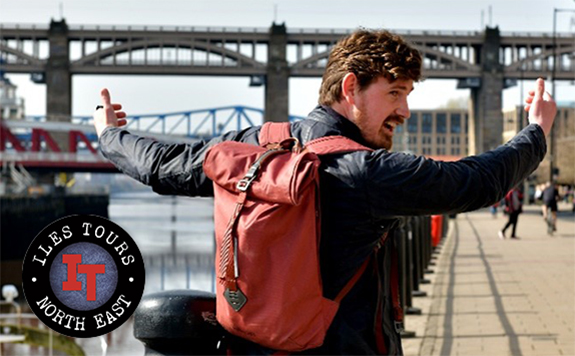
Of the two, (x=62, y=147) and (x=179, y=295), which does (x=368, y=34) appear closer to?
(x=179, y=295)

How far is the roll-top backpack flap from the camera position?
2305 mm

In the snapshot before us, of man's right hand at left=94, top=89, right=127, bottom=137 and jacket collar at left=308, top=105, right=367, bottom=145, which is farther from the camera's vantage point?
man's right hand at left=94, top=89, right=127, bottom=137

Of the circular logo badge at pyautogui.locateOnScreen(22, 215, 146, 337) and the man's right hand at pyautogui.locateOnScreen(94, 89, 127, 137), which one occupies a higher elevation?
the man's right hand at pyautogui.locateOnScreen(94, 89, 127, 137)

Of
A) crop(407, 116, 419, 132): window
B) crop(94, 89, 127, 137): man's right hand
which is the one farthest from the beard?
crop(407, 116, 419, 132): window

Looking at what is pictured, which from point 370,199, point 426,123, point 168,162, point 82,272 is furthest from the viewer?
point 426,123

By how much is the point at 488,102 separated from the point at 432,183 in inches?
3409

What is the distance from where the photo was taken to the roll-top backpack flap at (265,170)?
2.30 meters

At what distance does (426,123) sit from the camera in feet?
593

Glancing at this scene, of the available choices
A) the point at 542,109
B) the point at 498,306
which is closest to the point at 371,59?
the point at 542,109

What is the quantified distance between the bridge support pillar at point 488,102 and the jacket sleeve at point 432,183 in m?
83.9

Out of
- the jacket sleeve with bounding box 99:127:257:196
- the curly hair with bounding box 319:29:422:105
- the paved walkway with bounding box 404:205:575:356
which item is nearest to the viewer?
the curly hair with bounding box 319:29:422:105

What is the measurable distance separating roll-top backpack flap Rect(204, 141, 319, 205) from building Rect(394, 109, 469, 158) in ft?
577

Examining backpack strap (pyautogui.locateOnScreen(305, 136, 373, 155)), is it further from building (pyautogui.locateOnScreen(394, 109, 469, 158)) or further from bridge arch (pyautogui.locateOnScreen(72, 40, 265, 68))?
building (pyautogui.locateOnScreen(394, 109, 469, 158))

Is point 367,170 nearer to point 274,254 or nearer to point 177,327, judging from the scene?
point 274,254
